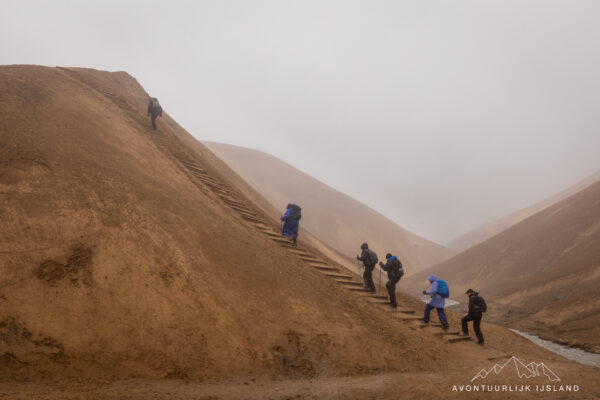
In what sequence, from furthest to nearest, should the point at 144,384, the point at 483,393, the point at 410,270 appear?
the point at 410,270 → the point at 483,393 → the point at 144,384

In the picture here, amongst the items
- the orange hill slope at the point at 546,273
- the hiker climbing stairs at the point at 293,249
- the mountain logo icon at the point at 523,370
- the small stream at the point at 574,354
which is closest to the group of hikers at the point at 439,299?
the hiker climbing stairs at the point at 293,249

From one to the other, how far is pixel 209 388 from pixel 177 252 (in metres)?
3.11

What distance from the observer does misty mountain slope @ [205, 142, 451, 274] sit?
194 feet

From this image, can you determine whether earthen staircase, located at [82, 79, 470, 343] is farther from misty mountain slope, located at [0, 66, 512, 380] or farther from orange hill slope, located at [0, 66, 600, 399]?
misty mountain slope, located at [0, 66, 512, 380]

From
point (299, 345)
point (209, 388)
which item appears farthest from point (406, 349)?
point (209, 388)

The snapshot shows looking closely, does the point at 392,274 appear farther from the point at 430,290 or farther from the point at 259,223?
the point at 259,223

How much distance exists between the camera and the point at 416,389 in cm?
646

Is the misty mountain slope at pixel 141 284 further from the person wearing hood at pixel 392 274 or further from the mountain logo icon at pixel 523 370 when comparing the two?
the mountain logo icon at pixel 523 370

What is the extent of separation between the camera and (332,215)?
63.5 metres

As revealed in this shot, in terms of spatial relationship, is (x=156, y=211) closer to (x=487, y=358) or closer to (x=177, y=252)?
(x=177, y=252)

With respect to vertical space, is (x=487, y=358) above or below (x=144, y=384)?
above

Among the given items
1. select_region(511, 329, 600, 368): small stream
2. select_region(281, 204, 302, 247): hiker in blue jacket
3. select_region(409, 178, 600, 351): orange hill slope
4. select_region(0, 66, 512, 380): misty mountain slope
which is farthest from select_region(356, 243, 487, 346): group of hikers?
select_region(409, 178, 600, 351): orange hill slope

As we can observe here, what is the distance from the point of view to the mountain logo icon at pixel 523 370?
23.9 ft

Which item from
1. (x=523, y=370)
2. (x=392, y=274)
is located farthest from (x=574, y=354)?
(x=392, y=274)
